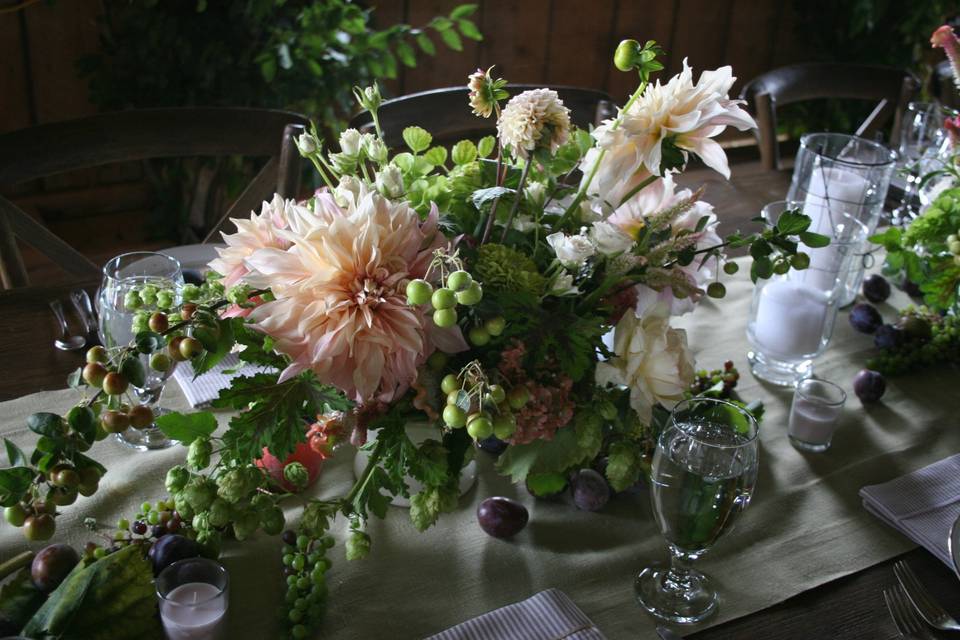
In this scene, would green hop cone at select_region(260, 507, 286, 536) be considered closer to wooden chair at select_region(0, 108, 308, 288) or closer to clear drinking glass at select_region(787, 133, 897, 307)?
wooden chair at select_region(0, 108, 308, 288)

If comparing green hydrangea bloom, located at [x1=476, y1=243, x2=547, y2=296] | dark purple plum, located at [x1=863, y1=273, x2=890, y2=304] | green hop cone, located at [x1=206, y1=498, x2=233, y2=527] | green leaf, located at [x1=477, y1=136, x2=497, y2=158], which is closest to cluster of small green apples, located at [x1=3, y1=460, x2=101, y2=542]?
green hop cone, located at [x1=206, y1=498, x2=233, y2=527]

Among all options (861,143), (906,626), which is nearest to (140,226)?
(861,143)

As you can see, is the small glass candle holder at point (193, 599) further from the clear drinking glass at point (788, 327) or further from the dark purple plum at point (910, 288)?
the dark purple plum at point (910, 288)

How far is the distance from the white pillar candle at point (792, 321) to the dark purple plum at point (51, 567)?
34.0 inches

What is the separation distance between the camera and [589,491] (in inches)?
38.9

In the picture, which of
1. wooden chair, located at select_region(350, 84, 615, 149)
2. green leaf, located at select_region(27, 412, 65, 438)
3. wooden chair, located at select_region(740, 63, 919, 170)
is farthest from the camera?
wooden chair, located at select_region(740, 63, 919, 170)

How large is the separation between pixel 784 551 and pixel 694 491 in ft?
0.68

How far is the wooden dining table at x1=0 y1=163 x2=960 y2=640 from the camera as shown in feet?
2.86

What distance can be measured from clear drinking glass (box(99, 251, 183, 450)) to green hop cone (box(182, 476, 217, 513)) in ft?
0.66

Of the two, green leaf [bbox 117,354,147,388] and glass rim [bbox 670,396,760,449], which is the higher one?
green leaf [bbox 117,354,147,388]

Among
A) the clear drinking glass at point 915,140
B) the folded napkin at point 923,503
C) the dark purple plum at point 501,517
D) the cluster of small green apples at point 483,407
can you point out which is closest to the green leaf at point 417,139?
the cluster of small green apples at point 483,407

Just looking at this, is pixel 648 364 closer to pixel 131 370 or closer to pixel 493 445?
pixel 493 445

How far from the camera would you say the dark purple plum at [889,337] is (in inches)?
51.9

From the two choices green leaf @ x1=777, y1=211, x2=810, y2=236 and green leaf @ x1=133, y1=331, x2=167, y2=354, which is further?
green leaf @ x1=777, y1=211, x2=810, y2=236
